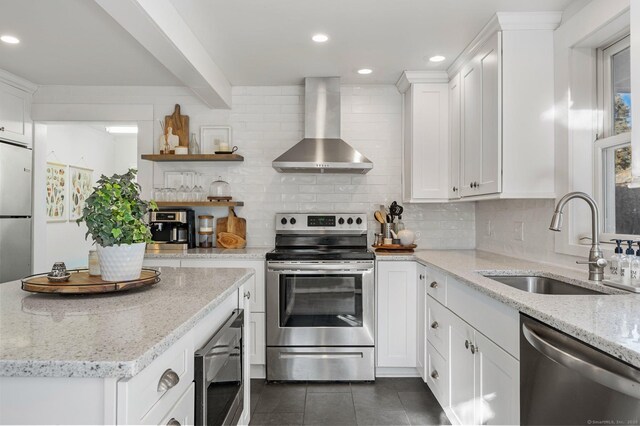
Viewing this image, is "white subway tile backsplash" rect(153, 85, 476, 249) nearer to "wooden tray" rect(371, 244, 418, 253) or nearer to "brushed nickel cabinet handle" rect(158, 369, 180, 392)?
"wooden tray" rect(371, 244, 418, 253)

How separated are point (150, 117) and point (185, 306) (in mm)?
3063

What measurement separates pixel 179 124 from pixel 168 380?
315cm

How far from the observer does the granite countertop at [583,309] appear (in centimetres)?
106

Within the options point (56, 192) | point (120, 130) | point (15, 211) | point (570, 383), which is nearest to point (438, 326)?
point (570, 383)

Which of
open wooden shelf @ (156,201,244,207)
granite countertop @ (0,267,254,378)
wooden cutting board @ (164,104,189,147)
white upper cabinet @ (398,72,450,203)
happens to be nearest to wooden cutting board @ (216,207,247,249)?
open wooden shelf @ (156,201,244,207)

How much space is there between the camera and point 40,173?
402cm

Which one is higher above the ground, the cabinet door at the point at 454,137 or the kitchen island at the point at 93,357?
the cabinet door at the point at 454,137

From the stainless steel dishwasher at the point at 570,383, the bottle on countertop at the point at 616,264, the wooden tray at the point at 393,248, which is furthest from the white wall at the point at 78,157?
the bottle on countertop at the point at 616,264

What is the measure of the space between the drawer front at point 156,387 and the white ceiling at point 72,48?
208 centimetres

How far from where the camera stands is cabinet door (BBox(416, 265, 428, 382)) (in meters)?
3.00

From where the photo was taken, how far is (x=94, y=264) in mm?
1667

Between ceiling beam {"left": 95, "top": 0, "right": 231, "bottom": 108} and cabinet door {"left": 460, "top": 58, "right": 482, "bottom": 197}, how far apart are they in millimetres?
1853

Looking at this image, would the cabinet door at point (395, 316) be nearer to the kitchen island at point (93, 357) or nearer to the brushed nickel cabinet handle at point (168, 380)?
the kitchen island at point (93, 357)

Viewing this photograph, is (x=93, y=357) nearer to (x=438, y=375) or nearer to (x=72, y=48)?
(x=438, y=375)
